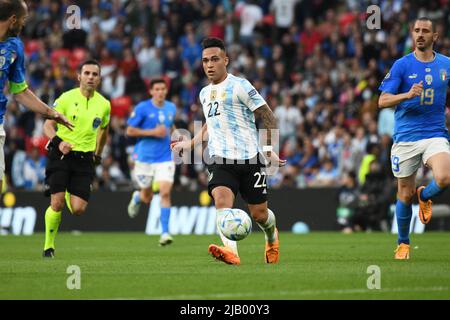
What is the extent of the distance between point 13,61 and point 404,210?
5.46 meters

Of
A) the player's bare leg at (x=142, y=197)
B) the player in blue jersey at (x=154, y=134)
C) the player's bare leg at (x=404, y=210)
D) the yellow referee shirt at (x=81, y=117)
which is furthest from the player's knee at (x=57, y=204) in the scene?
the player's bare leg at (x=142, y=197)

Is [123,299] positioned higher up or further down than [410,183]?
further down

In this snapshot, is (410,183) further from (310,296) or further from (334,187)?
(334,187)

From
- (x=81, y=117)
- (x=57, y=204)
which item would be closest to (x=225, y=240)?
(x=57, y=204)

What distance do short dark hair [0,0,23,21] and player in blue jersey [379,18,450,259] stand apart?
Answer: 4.67m

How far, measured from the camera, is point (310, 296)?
8.60m

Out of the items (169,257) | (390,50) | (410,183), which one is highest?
(390,50)

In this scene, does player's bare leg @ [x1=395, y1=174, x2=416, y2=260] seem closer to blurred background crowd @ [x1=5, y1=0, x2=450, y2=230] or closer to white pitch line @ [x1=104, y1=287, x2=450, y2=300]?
white pitch line @ [x1=104, y1=287, x2=450, y2=300]

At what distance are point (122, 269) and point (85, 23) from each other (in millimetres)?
20370

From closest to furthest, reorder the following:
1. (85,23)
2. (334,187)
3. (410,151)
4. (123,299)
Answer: (123,299), (410,151), (334,187), (85,23)

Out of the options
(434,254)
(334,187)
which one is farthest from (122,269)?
(334,187)

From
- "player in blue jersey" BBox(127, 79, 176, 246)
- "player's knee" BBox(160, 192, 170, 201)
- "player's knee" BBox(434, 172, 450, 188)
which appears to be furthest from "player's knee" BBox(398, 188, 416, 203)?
"player in blue jersey" BBox(127, 79, 176, 246)

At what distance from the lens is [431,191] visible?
41.8 ft

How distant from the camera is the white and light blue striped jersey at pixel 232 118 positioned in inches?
466
